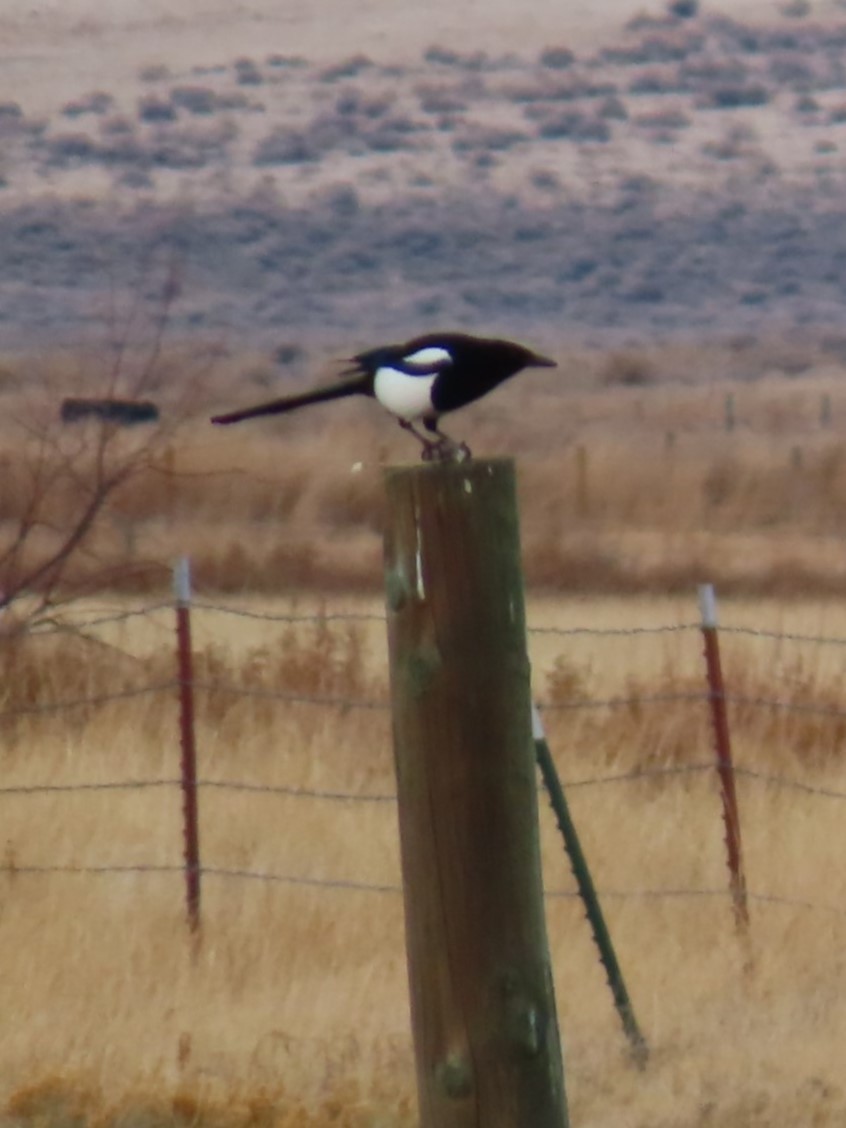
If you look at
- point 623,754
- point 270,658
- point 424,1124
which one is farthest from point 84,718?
point 424,1124

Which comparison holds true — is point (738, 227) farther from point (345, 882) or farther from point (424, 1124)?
point (424, 1124)

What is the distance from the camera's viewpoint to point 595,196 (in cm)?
7125

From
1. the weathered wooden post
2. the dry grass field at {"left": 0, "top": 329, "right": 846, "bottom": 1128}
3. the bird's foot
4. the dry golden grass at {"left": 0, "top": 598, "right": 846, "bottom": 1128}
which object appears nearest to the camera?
the weathered wooden post

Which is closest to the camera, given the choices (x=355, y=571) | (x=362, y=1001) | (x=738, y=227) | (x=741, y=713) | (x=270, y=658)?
(x=362, y=1001)

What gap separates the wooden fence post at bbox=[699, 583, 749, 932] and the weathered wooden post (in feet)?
14.1

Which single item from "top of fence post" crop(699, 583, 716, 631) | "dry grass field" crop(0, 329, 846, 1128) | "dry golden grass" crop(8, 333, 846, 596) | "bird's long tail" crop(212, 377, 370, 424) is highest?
"bird's long tail" crop(212, 377, 370, 424)

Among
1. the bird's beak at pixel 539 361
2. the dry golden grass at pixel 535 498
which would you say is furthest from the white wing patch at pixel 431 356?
the dry golden grass at pixel 535 498

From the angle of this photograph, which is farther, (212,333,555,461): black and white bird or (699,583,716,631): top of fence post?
(699,583,716,631): top of fence post

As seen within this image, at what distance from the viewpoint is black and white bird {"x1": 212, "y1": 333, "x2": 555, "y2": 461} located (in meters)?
5.64

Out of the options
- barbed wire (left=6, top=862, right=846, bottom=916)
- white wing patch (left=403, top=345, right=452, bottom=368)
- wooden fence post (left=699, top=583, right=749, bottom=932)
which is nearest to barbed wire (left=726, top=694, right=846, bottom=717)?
wooden fence post (left=699, top=583, right=749, bottom=932)

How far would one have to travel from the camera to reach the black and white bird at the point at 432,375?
5637 mm

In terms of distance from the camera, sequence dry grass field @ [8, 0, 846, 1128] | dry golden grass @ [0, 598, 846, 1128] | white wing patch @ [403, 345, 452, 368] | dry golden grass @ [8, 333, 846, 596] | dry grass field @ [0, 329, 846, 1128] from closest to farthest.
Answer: white wing patch @ [403, 345, 452, 368], dry golden grass @ [0, 598, 846, 1128], dry grass field @ [0, 329, 846, 1128], dry grass field @ [8, 0, 846, 1128], dry golden grass @ [8, 333, 846, 596]

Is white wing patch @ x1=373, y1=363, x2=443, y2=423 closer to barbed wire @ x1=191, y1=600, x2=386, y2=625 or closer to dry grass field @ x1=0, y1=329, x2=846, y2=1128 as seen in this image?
barbed wire @ x1=191, y1=600, x2=386, y2=625

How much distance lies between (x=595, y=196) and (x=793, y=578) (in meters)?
51.1
